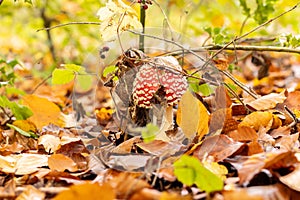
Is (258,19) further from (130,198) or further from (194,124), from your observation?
(130,198)

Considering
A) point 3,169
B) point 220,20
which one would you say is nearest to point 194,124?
point 3,169

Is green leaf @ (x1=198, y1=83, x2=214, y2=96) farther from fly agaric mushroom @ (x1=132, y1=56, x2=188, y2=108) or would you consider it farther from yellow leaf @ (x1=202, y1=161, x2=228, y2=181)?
yellow leaf @ (x1=202, y1=161, x2=228, y2=181)

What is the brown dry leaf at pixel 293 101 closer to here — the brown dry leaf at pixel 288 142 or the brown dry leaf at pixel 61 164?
the brown dry leaf at pixel 288 142

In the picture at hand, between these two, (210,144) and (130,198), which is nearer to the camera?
(130,198)

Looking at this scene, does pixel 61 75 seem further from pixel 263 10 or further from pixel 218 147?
pixel 263 10

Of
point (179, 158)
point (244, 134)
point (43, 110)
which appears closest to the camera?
point (179, 158)

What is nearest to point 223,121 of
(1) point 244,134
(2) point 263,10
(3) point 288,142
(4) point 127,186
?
(1) point 244,134
